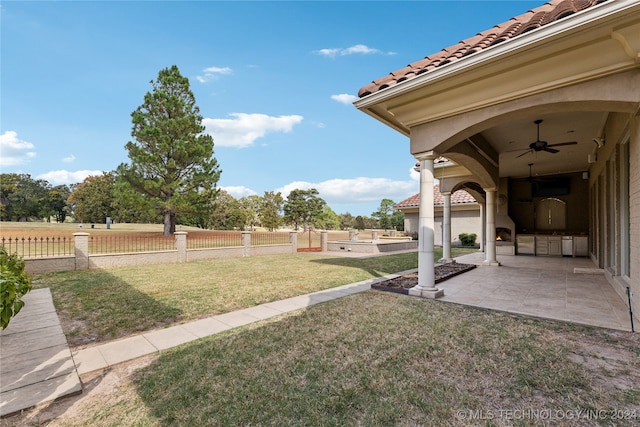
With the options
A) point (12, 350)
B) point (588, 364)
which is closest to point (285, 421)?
point (588, 364)

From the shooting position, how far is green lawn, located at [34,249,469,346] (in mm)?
4473

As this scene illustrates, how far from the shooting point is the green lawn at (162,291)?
4.47 metres

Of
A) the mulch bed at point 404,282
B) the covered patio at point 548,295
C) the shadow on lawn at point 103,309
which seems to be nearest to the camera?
the shadow on lawn at point 103,309

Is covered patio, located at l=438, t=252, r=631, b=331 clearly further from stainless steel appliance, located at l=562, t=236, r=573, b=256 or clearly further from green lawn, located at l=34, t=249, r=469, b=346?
stainless steel appliance, located at l=562, t=236, r=573, b=256

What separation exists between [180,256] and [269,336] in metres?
9.49

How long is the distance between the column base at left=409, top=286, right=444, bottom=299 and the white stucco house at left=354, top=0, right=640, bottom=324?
0.9 inches

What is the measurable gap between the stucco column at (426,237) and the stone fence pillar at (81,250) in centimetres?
1042

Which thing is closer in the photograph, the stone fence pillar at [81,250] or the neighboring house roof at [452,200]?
the stone fence pillar at [81,250]

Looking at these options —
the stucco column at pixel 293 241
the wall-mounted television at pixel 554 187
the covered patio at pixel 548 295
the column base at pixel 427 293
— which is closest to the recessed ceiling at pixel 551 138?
the wall-mounted television at pixel 554 187

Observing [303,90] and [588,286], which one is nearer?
[588,286]

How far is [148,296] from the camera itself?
5.98 m

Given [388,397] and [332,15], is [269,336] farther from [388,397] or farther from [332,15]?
[332,15]

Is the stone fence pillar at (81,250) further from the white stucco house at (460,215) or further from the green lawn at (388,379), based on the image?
the white stucco house at (460,215)

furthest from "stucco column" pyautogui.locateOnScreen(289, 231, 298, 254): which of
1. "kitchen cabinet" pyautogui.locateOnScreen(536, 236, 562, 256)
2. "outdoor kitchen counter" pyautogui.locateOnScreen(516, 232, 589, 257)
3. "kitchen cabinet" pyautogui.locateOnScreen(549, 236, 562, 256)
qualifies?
"kitchen cabinet" pyautogui.locateOnScreen(549, 236, 562, 256)
